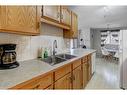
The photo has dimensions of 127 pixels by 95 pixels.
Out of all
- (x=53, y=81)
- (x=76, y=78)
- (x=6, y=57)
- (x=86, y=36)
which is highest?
(x=86, y=36)

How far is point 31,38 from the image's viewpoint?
84.1 inches

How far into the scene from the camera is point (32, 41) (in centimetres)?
216

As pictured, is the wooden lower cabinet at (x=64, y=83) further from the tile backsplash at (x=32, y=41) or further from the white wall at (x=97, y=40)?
the white wall at (x=97, y=40)

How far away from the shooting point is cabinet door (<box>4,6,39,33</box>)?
126 centimetres

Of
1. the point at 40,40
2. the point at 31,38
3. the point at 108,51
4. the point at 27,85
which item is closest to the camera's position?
the point at 27,85

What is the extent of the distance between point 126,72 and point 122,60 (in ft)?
1.01

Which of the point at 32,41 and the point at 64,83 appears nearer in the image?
the point at 64,83

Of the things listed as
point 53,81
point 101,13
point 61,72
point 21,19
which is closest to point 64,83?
point 61,72

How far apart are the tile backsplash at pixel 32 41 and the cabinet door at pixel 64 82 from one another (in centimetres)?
62

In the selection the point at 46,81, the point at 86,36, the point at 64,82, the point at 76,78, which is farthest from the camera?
the point at 86,36

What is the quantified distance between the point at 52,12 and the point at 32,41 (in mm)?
562

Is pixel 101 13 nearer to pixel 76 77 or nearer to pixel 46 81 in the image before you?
pixel 76 77
